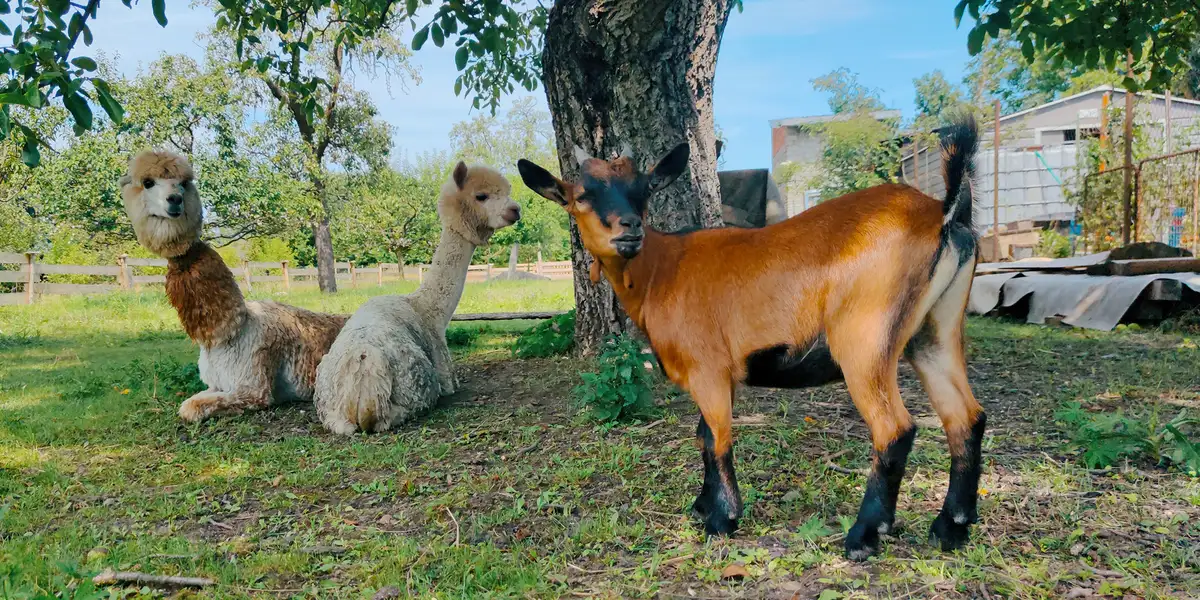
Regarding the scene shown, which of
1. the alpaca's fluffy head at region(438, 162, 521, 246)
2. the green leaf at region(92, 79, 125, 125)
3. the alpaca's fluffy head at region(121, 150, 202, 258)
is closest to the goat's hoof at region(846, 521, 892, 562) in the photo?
the alpaca's fluffy head at region(438, 162, 521, 246)

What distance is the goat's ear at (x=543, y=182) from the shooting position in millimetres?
3227

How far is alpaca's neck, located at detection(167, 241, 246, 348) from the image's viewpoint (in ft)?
17.6

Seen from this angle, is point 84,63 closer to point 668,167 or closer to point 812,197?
point 668,167

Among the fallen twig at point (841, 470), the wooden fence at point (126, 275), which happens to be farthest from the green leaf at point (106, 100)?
the wooden fence at point (126, 275)

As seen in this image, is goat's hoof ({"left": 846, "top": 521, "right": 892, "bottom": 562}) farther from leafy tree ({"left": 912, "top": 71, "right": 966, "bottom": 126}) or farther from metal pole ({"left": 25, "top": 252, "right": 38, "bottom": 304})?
leafy tree ({"left": 912, "top": 71, "right": 966, "bottom": 126})

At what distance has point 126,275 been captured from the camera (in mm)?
20609

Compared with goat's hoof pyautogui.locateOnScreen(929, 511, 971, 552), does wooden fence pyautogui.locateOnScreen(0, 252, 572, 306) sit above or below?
above

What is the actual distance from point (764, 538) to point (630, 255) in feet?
4.15

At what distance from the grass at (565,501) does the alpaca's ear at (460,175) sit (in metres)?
1.72

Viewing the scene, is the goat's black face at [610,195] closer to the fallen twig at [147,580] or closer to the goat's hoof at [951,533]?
the goat's hoof at [951,533]

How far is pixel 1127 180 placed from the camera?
11.8 meters

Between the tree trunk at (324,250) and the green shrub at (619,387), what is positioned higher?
the tree trunk at (324,250)

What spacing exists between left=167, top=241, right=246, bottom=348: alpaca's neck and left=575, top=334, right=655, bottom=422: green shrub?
9.34ft

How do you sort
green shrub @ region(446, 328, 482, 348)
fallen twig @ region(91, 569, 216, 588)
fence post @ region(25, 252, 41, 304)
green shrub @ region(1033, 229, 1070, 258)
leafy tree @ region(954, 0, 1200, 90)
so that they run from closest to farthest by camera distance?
fallen twig @ region(91, 569, 216, 588)
leafy tree @ region(954, 0, 1200, 90)
green shrub @ region(446, 328, 482, 348)
green shrub @ region(1033, 229, 1070, 258)
fence post @ region(25, 252, 41, 304)
